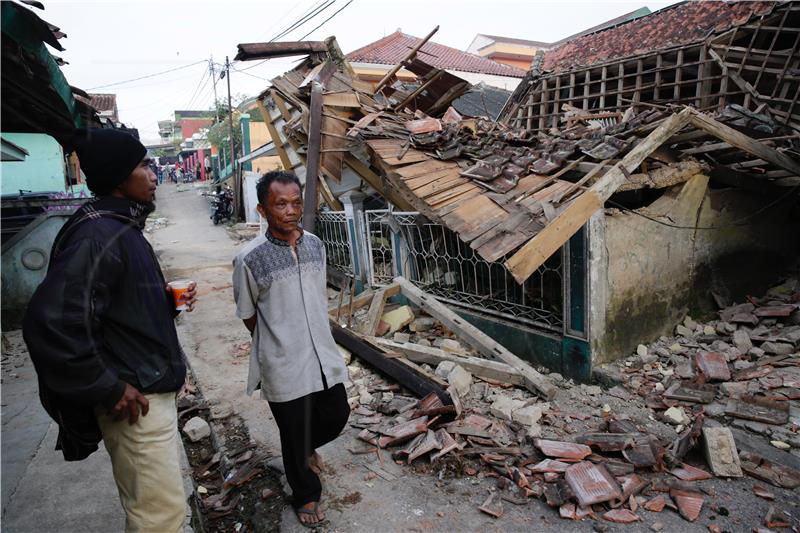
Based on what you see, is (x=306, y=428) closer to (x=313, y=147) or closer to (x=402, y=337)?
(x=402, y=337)

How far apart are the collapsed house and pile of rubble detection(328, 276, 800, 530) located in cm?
47

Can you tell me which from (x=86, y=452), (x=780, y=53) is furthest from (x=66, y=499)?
(x=780, y=53)

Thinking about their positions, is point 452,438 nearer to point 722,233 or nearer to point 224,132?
point 722,233

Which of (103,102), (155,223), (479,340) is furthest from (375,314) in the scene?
(103,102)

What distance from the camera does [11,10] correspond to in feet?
7.84

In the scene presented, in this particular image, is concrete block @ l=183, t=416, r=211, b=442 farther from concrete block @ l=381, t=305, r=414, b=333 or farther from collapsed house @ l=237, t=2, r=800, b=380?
collapsed house @ l=237, t=2, r=800, b=380

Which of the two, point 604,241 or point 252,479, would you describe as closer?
point 252,479

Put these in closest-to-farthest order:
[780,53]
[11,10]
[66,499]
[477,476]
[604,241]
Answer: [11,10], [66,499], [477,476], [604,241], [780,53]

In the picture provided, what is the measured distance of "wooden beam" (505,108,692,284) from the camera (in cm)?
327

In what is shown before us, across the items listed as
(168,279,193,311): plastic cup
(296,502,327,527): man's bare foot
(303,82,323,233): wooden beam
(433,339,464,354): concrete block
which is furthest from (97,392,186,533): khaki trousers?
(303,82,323,233): wooden beam

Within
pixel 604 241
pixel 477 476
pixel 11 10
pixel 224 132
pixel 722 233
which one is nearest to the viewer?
pixel 11 10

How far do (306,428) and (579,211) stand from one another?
94.3 inches

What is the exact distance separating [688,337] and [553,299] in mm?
1578

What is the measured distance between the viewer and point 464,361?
15.1 feet
